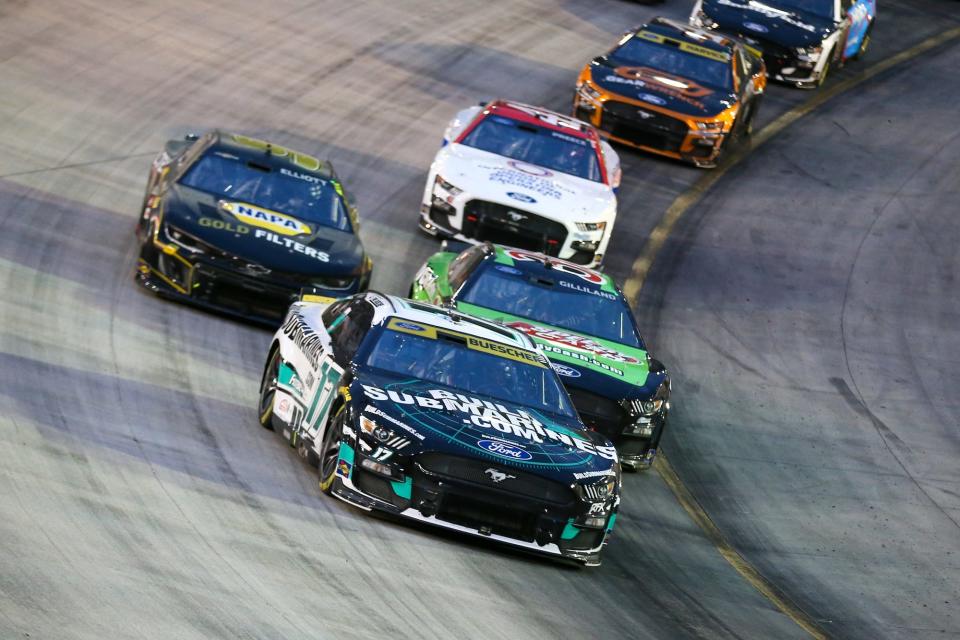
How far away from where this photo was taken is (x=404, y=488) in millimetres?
10773

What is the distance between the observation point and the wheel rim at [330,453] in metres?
11.1

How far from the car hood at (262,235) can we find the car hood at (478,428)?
13.8 ft

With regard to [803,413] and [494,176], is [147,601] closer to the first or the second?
[803,413]

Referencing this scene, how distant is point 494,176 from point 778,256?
14.8 ft

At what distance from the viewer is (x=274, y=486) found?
1141cm

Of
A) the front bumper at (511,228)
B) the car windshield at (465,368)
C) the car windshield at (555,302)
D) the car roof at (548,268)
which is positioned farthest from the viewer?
the front bumper at (511,228)

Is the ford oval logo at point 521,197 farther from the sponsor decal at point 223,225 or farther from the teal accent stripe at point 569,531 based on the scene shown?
the teal accent stripe at point 569,531

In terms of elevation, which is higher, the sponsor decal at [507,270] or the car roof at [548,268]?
the sponsor decal at [507,270]

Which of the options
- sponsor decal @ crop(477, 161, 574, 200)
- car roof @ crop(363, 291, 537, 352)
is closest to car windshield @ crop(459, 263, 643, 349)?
car roof @ crop(363, 291, 537, 352)

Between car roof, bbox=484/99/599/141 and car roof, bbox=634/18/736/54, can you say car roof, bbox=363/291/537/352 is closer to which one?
car roof, bbox=484/99/599/141

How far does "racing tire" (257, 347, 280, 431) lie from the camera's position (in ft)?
41.6

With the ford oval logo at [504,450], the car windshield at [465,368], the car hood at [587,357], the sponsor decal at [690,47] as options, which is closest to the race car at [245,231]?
the car hood at [587,357]

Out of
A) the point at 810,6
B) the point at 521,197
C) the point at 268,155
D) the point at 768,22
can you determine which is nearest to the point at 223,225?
the point at 268,155

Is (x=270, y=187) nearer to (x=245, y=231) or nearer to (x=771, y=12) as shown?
(x=245, y=231)
